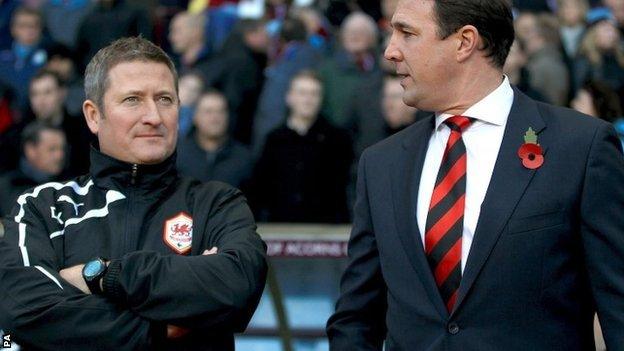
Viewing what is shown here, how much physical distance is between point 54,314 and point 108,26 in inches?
322

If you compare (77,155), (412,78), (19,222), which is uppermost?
(412,78)

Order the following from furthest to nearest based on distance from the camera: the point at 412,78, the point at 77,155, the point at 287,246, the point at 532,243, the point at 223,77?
1. the point at 223,77
2. the point at 77,155
3. the point at 287,246
4. the point at 412,78
5. the point at 532,243

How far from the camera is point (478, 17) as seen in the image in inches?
174

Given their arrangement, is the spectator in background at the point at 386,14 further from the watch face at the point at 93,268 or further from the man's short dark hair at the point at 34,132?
the watch face at the point at 93,268

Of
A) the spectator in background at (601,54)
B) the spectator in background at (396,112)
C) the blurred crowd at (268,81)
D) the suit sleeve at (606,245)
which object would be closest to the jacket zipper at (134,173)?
the suit sleeve at (606,245)

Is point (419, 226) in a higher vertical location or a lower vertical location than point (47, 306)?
higher

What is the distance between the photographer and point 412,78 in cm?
447

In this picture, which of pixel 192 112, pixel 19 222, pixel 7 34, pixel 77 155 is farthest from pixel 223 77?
pixel 19 222

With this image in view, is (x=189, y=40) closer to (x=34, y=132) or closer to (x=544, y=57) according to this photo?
(x=34, y=132)

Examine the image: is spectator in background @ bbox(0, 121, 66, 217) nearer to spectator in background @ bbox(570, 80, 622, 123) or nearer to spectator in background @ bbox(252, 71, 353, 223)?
spectator in background @ bbox(252, 71, 353, 223)

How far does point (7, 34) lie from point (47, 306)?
9357 millimetres

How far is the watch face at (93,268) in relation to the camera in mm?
4312

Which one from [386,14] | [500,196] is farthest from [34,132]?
[500,196]

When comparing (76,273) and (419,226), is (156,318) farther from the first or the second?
(419,226)
